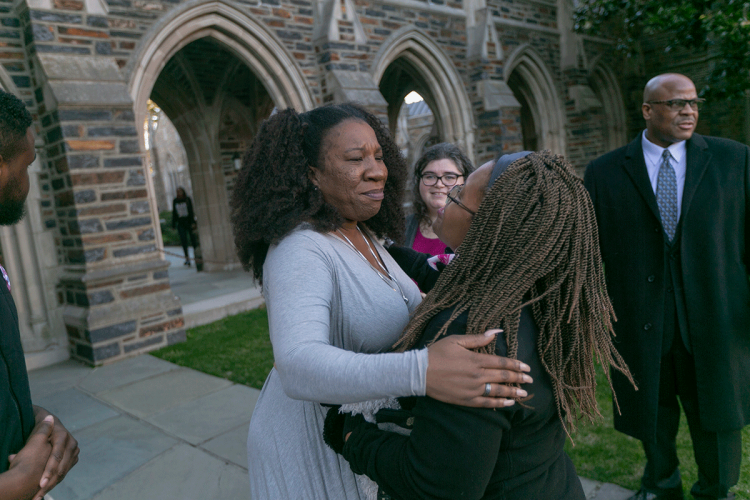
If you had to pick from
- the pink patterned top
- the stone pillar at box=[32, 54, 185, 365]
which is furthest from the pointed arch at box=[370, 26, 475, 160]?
the pink patterned top

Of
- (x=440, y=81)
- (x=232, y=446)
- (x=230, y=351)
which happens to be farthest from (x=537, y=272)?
(x=440, y=81)

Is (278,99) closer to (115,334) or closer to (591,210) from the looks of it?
(115,334)

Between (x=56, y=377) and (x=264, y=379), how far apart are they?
2310mm

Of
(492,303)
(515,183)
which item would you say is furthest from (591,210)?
(492,303)

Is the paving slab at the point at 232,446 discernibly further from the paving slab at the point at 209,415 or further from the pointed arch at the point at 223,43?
the pointed arch at the point at 223,43

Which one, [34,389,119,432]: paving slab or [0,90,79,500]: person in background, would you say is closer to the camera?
[0,90,79,500]: person in background

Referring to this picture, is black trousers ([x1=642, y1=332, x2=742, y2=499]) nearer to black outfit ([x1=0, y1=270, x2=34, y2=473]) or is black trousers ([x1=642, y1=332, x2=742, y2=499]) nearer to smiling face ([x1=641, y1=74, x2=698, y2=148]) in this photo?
smiling face ([x1=641, y1=74, x2=698, y2=148])

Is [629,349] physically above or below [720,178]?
below

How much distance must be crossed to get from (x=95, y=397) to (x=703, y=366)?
4.50 meters

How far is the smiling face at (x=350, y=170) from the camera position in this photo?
132cm

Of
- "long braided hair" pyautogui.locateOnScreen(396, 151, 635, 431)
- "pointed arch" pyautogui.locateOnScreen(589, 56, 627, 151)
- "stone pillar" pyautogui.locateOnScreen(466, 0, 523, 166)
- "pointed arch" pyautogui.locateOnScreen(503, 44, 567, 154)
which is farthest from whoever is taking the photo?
"pointed arch" pyautogui.locateOnScreen(589, 56, 627, 151)

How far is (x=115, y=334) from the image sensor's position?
5.20m

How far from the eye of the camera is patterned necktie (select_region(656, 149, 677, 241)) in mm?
2328

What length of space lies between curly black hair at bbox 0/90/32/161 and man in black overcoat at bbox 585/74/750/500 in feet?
8.02
